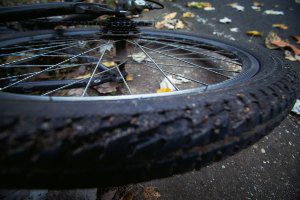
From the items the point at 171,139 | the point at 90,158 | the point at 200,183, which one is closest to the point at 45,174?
the point at 90,158

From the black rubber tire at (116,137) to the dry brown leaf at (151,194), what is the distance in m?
0.39

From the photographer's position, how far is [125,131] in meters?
0.44

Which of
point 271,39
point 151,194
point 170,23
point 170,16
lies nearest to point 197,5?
point 170,16

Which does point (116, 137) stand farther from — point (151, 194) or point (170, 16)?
point (170, 16)

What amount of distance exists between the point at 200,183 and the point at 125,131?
595 millimetres

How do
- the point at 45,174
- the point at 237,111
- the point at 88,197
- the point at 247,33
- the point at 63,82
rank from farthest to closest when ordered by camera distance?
the point at 247,33 → the point at 63,82 → the point at 88,197 → the point at 237,111 → the point at 45,174

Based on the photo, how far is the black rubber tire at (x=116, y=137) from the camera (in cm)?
41

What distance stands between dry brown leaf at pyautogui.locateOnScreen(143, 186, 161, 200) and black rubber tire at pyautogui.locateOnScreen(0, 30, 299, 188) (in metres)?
0.39

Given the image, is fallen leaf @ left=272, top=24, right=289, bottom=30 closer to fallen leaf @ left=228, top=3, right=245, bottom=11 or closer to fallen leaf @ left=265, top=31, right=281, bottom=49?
fallen leaf @ left=265, top=31, right=281, bottom=49

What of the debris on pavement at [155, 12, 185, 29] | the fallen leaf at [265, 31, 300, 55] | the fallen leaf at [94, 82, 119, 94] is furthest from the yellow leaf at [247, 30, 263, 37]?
the fallen leaf at [94, 82, 119, 94]

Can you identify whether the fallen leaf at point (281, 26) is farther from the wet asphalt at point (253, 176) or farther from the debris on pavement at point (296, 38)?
the wet asphalt at point (253, 176)

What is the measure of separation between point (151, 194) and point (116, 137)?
20.2 inches

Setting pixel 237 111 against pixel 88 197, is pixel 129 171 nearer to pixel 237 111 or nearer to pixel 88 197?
pixel 237 111

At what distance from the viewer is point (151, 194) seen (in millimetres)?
851
